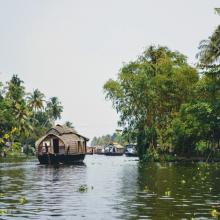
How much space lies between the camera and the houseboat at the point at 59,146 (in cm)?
7419

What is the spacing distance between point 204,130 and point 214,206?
4162cm

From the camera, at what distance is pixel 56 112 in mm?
164750

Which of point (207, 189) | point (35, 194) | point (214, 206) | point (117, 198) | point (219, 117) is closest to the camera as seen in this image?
point (214, 206)

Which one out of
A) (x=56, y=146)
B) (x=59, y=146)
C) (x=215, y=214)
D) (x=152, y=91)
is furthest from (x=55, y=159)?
(x=215, y=214)

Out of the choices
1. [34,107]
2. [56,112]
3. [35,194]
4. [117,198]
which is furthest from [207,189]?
[56,112]

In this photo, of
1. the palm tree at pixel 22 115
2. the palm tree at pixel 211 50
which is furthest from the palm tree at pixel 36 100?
the palm tree at pixel 211 50

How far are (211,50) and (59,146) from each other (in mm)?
33298

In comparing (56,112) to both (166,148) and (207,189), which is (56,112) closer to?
(166,148)

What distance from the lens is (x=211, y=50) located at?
2169 inches

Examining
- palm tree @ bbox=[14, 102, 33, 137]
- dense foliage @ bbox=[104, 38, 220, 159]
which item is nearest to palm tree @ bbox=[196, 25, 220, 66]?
dense foliage @ bbox=[104, 38, 220, 159]

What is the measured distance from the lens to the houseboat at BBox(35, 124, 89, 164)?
243 feet

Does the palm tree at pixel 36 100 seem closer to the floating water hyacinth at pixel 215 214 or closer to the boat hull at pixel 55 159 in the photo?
the boat hull at pixel 55 159

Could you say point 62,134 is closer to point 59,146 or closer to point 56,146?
point 59,146

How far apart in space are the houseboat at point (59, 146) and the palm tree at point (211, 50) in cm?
2841
